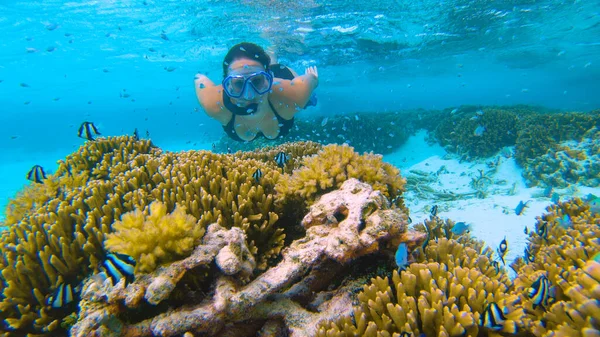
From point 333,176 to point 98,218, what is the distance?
2.95 m

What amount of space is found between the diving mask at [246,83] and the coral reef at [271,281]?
2.50m

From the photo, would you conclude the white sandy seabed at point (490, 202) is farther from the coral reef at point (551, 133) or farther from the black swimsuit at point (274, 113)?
the black swimsuit at point (274, 113)

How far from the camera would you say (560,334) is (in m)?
1.88

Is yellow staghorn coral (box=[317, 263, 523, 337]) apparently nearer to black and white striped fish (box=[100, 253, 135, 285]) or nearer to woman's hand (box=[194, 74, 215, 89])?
black and white striped fish (box=[100, 253, 135, 285])

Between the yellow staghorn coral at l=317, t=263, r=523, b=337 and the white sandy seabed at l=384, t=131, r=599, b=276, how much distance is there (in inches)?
197

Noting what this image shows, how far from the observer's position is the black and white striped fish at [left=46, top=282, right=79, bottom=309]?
256cm

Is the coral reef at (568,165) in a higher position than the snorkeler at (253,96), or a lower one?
lower

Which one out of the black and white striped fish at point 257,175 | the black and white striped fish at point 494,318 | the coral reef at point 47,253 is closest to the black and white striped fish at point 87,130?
the coral reef at point 47,253

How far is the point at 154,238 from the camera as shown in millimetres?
2355

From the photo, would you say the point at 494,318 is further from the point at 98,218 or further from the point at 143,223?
the point at 98,218

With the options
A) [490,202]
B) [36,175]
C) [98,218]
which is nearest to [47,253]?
[98,218]

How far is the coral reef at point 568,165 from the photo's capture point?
32.8ft

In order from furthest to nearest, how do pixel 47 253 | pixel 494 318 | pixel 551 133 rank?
1. pixel 551 133
2. pixel 47 253
3. pixel 494 318

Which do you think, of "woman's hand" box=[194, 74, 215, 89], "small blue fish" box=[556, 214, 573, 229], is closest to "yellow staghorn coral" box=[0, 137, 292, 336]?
"woman's hand" box=[194, 74, 215, 89]
